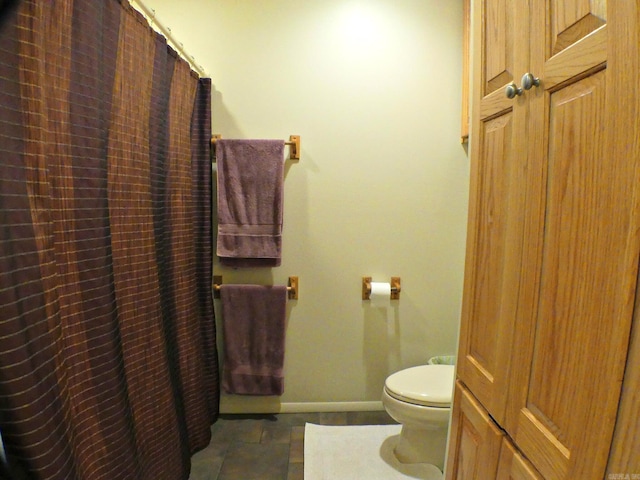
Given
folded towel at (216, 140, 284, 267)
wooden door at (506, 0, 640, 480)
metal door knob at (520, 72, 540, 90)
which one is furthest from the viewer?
folded towel at (216, 140, 284, 267)

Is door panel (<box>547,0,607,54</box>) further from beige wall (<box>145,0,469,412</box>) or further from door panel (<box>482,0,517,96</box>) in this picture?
beige wall (<box>145,0,469,412</box>)

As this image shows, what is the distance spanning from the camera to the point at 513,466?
0.67 meters

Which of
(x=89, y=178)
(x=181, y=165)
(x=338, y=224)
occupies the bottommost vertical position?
(x=338, y=224)

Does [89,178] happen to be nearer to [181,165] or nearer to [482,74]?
[181,165]

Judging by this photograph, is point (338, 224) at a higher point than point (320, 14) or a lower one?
lower

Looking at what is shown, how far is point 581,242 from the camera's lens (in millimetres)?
529

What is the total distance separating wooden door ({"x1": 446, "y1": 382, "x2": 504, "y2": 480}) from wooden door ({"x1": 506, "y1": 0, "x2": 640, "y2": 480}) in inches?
4.2

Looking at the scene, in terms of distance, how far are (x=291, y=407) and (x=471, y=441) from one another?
1.36 metres

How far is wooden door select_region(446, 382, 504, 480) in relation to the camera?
0.76 meters

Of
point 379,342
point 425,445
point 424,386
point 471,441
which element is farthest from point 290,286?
point 471,441

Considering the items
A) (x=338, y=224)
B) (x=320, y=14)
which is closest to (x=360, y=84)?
(x=320, y=14)

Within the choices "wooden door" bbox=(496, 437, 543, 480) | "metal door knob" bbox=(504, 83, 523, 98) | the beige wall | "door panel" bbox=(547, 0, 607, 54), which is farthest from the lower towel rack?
"door panel" bbox=(547, 0, 607, 54)

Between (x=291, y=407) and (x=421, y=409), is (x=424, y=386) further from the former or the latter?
(x=291, y=407)

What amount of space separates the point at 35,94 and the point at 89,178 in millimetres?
267
